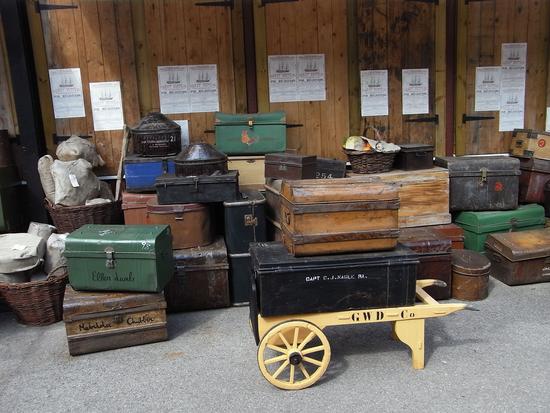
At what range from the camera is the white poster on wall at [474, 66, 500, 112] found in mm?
6484

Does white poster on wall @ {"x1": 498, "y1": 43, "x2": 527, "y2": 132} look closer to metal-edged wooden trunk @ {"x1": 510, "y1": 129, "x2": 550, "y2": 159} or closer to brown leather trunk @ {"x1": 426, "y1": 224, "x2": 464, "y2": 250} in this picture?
metal-edged wooden trunk @ {"x1": 510, "y1": 129, "x2": 550, "y2": 159}

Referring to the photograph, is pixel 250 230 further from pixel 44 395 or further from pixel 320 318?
pixel 44 395

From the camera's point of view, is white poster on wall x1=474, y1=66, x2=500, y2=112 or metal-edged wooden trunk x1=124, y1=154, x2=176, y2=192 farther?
white poster on wall x1=474, y1=66, x2=500, y2=112

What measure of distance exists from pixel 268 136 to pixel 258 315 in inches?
105

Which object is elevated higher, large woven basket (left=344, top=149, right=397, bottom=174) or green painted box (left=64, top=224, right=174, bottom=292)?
large woven basket (left=344, top=149, right=397, bottom=174)

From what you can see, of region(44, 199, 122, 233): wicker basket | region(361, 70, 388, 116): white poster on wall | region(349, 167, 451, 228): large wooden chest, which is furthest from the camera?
region(361, 70, 388, 116): white poster on wall

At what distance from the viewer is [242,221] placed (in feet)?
15.7

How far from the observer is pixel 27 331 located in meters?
4.48

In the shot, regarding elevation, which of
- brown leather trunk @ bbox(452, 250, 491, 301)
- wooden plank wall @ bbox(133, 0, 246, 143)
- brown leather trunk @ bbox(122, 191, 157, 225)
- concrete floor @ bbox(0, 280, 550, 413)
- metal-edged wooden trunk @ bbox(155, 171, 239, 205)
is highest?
wooden plank wall @ bbox(133, 0, 246, 143)

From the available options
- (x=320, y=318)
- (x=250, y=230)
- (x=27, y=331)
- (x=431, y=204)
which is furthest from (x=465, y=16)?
(x=27, y=331)

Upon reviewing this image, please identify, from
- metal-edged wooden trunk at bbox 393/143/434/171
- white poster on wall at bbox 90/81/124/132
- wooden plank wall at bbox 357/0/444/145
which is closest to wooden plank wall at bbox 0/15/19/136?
white poster on wall at bbox 90/81/124/132

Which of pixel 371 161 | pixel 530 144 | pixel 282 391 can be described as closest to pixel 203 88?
pixel 371 161

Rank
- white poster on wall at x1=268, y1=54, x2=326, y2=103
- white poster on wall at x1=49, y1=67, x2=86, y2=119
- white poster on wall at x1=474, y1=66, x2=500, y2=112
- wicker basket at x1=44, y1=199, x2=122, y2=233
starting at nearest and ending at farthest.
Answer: wicker basket at x1=44, y1=199, x2=122, y2=233 → white poster on wall at x1=49, y1=67, x2=86, y2=119 → white poster on wall at x1=268, y1=54, x2=326, y2=103 → white poster on wall at x1=474, y1=66, x2=500, y2=112

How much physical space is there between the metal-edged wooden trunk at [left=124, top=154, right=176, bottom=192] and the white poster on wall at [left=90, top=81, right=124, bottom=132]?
828 mm
